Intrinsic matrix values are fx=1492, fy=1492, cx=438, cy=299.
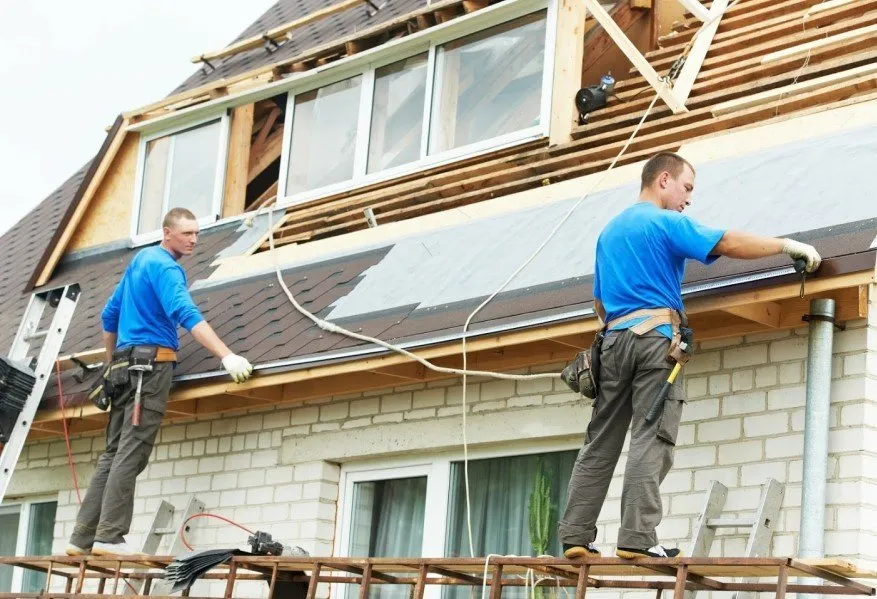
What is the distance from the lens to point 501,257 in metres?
8.61

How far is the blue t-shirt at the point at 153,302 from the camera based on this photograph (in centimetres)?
907

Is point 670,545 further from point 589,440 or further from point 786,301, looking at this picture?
point 786,301

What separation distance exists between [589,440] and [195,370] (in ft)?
11.1

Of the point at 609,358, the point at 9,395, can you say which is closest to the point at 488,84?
the point at 9,395

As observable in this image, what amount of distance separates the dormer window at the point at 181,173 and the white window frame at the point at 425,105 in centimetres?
80

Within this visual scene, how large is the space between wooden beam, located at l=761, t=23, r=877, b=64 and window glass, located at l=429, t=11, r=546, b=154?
5.78 feet

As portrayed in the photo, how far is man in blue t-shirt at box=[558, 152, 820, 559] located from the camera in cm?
643

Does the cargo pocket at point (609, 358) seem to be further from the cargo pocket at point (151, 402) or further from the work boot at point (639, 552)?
the cargo pocket at point (151, 402)

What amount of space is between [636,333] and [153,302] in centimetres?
367

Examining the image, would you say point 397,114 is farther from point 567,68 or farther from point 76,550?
point 76,550

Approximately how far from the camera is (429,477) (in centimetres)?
878

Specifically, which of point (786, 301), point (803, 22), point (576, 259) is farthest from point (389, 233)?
point (786, 301)

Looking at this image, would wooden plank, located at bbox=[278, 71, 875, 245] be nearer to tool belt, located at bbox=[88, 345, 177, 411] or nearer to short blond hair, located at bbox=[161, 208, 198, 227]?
short blond hair, located at bbox=[161, 208, 198, 227]

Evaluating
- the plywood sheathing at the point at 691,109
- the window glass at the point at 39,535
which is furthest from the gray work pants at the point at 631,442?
the window glass at the point at 39,535
